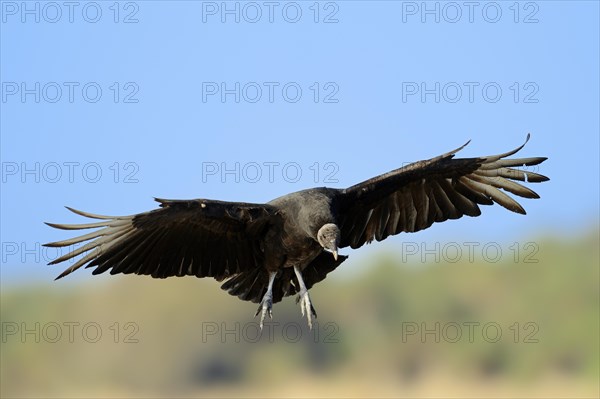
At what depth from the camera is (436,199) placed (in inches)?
496

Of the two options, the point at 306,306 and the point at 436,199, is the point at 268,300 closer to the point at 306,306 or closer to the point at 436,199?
the point at 306,306

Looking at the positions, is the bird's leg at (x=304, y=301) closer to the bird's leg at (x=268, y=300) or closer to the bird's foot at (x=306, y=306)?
the bird's foot at (x=306, y=306)

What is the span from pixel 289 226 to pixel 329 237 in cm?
54

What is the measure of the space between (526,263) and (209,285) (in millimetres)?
10686

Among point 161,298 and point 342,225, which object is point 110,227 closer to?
point 342,225

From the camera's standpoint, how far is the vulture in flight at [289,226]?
11281mm

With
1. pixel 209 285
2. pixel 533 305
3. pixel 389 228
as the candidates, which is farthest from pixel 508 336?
pixel 389 228

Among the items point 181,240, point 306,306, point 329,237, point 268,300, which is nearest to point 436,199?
point 329,237

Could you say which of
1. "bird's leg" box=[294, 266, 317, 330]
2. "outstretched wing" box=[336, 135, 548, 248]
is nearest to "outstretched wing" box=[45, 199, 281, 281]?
"bird's leg" box=[294, 266, 317, 330]

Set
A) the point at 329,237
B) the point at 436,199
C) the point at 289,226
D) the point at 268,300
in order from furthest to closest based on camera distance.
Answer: the point at 436,199, the point at 268,300, the point at 289,226, the point at 329,237

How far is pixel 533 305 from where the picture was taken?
3656cm

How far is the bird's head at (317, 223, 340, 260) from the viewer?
11.2 meters

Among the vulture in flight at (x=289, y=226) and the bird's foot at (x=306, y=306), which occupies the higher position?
the vulture in flight at (x=289, y=226)

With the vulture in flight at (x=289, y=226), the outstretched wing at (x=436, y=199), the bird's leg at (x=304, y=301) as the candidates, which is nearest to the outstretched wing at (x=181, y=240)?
the vulture in flight at (x=289, y=226)
